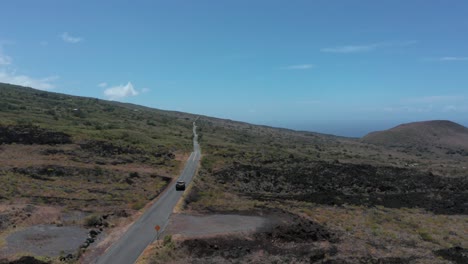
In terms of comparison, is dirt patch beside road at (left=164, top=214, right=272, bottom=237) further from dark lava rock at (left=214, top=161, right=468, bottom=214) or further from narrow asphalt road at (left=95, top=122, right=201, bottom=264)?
dark lava rock at (left=214, top=161, right=468, bottom=214)

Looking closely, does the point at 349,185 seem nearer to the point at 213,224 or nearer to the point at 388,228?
the point at 388,228

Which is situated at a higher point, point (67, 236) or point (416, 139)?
point (416, 139)

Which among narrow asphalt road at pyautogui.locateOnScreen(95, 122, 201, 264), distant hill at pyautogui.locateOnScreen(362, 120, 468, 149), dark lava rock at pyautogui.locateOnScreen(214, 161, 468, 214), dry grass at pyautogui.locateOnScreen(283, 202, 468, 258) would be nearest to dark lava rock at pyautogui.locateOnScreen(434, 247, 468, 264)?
dry grass at pyautogui.locateOnScreen(283, 202, 468, 258)

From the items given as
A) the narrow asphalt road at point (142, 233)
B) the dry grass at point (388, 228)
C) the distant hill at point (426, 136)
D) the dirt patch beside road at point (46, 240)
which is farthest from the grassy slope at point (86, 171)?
the distant hill at point (426, 136)

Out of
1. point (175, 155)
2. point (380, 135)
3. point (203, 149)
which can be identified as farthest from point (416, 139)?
point (175, 155)

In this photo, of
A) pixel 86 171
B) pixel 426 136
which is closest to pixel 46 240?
pixel 86 171

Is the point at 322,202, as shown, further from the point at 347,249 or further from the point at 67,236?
the point at 67,236
